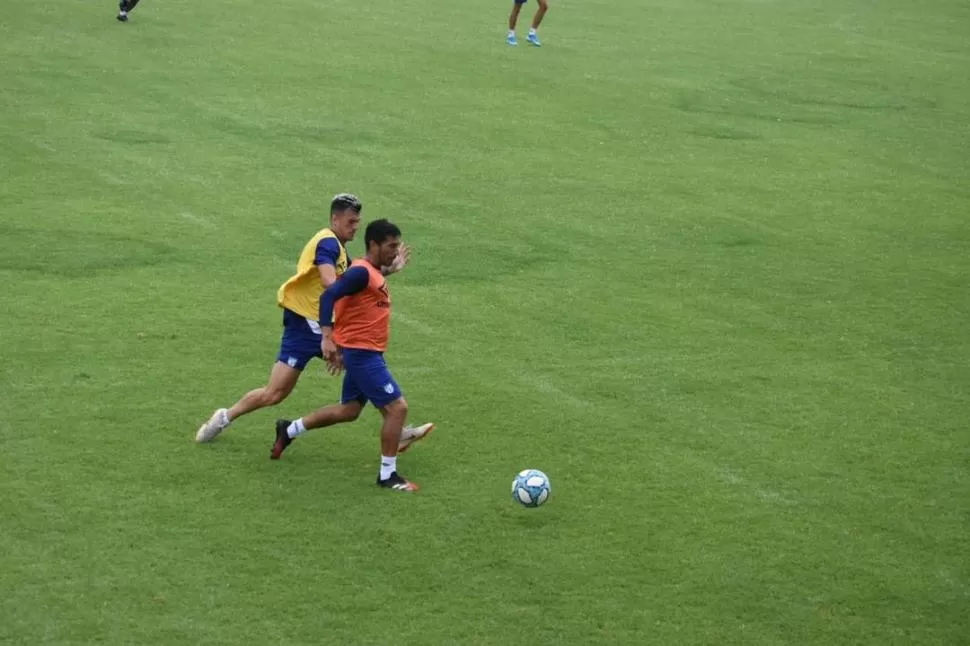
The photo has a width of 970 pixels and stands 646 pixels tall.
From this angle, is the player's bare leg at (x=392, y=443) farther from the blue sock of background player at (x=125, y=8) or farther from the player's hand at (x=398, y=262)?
the blue sock of background player at (x=125, y=8)

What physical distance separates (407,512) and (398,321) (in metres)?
4.79

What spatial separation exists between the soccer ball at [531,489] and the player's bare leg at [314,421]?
1.45 meters

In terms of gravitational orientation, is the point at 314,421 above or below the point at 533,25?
below

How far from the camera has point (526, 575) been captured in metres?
9.03

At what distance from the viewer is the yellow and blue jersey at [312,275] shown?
33.8ft

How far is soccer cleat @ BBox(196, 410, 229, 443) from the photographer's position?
35.7 feet

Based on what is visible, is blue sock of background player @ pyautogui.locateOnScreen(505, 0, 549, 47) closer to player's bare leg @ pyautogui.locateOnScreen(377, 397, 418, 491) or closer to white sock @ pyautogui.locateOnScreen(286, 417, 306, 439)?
white sock @ pyautogui.locateOnScreen(286, 417, 306, 439)

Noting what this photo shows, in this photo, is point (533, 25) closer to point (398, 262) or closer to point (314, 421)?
point (398, 262)

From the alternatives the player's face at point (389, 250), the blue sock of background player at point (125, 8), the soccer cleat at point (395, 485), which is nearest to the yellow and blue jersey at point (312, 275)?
the player's face at point (389, 250)

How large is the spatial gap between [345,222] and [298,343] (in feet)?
3.40

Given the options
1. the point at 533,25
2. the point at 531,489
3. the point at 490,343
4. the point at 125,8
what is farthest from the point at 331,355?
the point at 533,25

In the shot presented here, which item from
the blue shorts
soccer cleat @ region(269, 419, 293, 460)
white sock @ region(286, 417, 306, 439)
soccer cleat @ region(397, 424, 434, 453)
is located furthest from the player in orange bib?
soccer cleat @ region(269, 419, 293, 460)

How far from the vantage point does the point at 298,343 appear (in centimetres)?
1066

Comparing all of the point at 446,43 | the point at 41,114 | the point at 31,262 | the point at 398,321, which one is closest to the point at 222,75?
the point at 41,114
